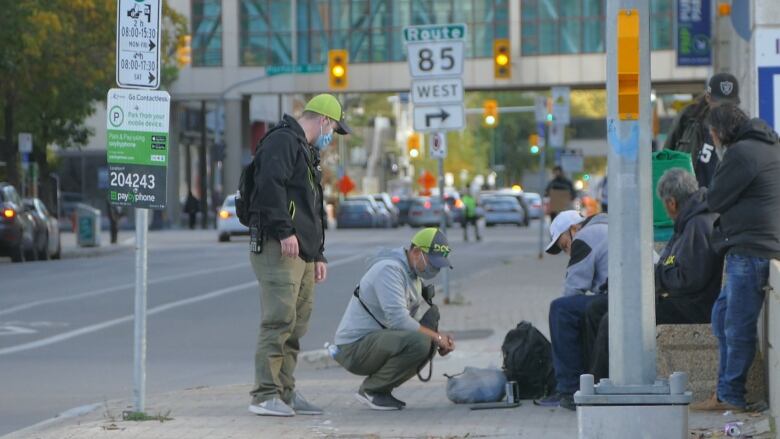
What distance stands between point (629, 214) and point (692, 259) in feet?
6.57

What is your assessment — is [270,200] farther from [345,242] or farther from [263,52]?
[263,52]

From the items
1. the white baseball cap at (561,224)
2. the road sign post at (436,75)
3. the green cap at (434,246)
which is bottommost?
the green cap at (434,246)

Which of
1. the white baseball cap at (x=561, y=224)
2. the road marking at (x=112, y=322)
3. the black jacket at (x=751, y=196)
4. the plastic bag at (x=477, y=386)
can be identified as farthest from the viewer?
the road marking at (x=112, y=322)

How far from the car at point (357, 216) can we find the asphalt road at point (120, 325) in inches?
1225

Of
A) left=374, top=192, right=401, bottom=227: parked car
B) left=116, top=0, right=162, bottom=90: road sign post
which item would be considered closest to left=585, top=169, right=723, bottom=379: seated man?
left=116, top=0, right=162, bottom=90: road sign post

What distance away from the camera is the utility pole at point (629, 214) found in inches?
301

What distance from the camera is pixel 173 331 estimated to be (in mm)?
18062

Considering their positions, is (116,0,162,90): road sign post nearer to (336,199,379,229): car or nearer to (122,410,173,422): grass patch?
(122,410,173,422): grass patch

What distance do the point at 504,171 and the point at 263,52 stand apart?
199 ft

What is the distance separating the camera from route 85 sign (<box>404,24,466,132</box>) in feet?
67.2

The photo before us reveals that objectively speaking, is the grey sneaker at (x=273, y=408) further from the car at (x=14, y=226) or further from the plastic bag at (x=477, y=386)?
the car at (x=14, y=226)

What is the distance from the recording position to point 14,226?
34375mm

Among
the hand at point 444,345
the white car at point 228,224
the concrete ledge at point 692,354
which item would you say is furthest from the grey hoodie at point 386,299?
the white car at point 228,224

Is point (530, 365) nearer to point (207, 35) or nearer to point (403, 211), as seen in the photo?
point (207, 35)
